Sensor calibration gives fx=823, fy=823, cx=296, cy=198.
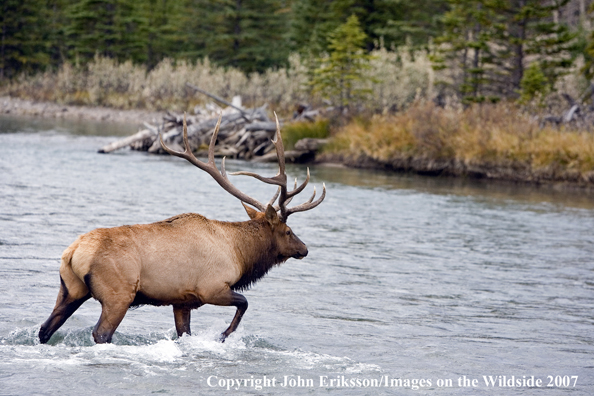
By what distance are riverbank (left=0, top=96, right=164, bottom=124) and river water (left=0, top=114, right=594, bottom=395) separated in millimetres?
27923

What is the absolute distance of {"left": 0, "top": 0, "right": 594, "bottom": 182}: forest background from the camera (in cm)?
2300

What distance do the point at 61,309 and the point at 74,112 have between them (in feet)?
143

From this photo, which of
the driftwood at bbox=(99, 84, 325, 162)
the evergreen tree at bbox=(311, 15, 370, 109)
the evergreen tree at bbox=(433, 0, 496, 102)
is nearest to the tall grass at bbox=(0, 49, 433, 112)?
the evergreen tree at bbox=(311, 15, 370, 109)

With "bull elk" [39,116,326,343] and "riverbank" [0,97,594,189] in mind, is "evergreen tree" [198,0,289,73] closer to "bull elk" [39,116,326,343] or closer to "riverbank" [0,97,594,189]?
"riverbank" [0,97,594,189]

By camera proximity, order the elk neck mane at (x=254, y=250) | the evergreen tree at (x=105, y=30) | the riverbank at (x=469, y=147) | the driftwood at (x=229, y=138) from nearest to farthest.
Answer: the elk neck mane at (x=254, y=250), the riverbank at (x=469, y=147), the driftwood at (x=229, y=138), the evergreen tree at (x=105, y=30)

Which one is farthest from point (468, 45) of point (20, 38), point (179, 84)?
point (20, 38)

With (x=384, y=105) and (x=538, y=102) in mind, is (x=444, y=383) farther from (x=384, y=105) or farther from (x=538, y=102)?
(x=384, y=105)

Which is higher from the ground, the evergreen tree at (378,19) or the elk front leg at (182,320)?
the evergreen tree at (378,19)

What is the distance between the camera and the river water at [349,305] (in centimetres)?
590

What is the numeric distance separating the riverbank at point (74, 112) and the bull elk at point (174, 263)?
38197 mm

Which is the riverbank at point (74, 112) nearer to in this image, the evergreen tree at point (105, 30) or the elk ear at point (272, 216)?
the evergreen tree at point (105, 30)

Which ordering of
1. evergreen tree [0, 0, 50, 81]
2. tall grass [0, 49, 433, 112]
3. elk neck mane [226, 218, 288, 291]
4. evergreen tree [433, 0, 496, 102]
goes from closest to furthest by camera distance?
elk neck mane [226, 218, 288, 291]
evergreen tree [433, 0, 496, 102]
tall grass [0, 49, 433, 112]
evergreen tree [0, 0, 50, 81]

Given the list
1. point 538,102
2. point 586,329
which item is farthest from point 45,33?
point 586,329

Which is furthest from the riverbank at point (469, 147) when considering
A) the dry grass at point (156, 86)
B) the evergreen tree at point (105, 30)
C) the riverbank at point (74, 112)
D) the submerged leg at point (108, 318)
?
the evergreen tree at point (105, 30)
